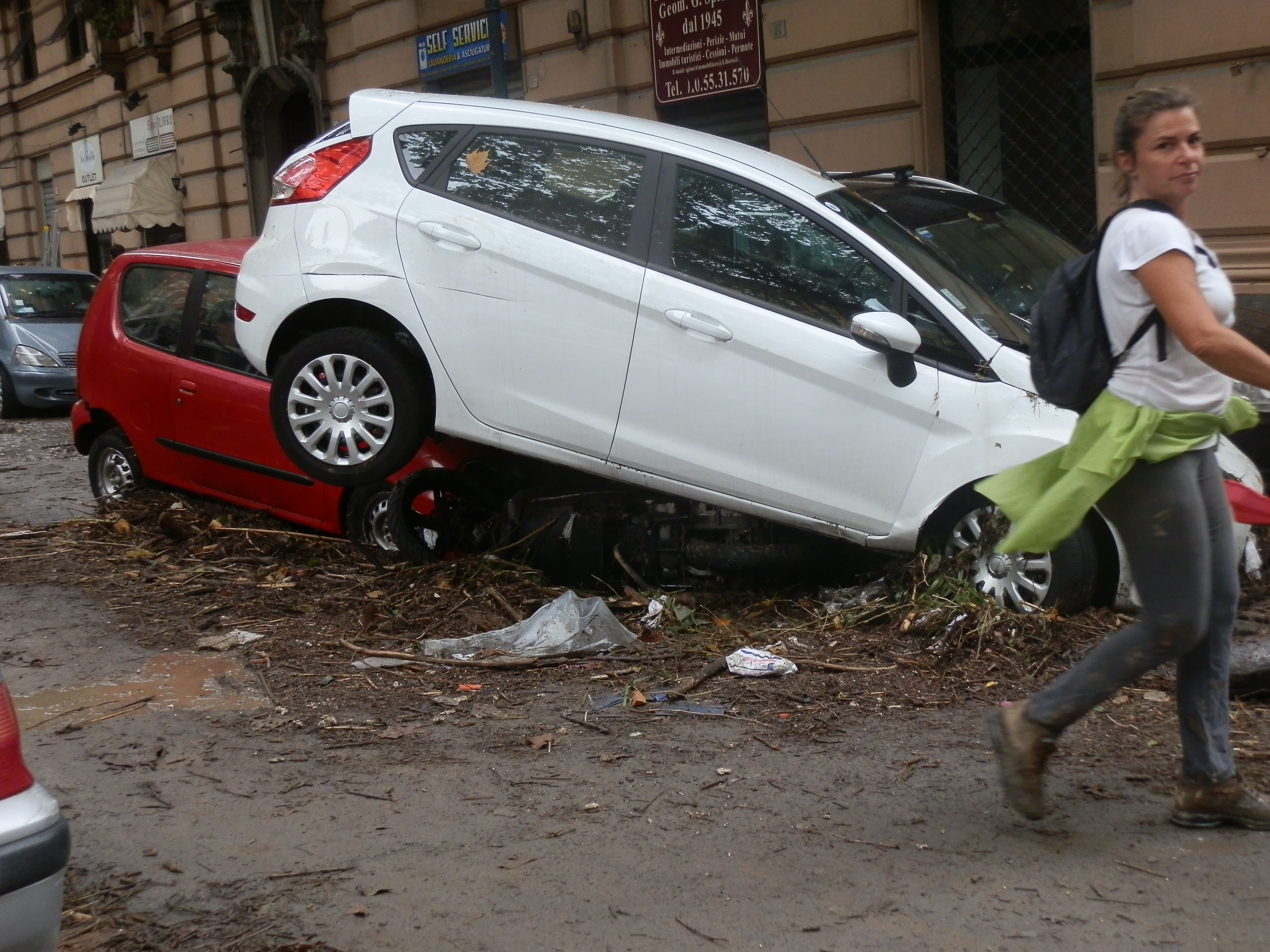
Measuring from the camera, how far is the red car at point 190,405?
6727 mm

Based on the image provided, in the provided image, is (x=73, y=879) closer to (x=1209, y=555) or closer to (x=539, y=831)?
(x=539, y=831)

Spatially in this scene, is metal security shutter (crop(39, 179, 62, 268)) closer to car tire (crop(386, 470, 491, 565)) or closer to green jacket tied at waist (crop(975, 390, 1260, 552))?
car tire (crop(386, 470, 491, 565))

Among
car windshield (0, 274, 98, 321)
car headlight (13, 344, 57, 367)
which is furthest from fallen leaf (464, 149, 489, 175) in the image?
car windshield (0, 274, 98, 321)

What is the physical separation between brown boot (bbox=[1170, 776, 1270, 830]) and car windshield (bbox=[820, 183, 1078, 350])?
204 centimetres

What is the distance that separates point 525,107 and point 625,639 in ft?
7.46

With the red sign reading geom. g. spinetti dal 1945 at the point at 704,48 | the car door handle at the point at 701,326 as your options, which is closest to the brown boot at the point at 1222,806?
the car door handle at the point at 701,326

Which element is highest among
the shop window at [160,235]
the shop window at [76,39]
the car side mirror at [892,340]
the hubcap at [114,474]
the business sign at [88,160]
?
the shop window at [76,39]

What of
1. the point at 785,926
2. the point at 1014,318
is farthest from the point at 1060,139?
the point at 785,926

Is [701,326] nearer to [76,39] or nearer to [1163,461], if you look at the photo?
[1163,461]

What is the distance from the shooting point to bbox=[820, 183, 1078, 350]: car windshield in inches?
204

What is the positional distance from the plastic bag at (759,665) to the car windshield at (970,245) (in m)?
1.38

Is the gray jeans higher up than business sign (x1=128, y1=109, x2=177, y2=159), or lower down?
lower down

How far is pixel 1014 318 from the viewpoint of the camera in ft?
17.3

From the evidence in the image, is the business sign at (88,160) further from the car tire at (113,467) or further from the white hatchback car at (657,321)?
the white hatchback car at (657,321)
